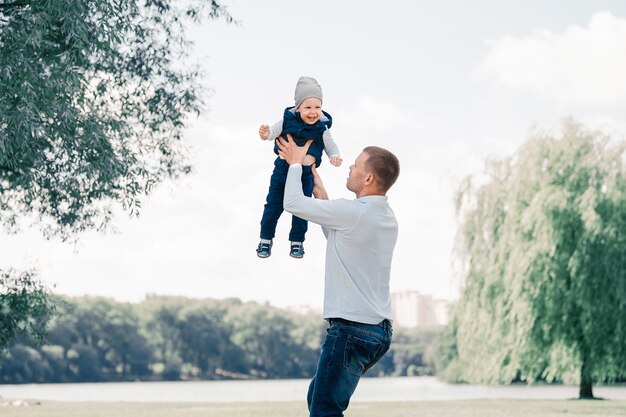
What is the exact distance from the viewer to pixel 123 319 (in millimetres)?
85688

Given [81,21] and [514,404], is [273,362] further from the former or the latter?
[81,21]

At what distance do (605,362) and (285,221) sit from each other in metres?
20.7

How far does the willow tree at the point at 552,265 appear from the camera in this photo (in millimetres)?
23156

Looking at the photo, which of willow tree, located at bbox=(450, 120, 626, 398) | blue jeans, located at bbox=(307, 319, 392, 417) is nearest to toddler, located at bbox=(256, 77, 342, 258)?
blue jeans, located at bbox=(307, 319, 392, 417)

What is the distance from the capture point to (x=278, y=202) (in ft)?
15.6

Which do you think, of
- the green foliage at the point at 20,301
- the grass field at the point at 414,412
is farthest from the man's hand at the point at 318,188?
the grass field at the point at 414,412

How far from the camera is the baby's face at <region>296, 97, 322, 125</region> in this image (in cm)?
454

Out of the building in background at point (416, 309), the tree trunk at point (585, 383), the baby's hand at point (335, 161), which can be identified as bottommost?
the tree trunk at point (585, 383)

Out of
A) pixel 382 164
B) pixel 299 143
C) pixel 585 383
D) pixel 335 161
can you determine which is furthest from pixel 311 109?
pixel 585 383

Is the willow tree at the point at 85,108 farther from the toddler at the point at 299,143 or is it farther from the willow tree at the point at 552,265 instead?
the willow tree at the point at 552,265

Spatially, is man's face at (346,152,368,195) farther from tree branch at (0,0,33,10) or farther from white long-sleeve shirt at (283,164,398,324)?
tree branch at (0,0,33,10)

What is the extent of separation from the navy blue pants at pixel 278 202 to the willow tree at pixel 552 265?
19084 mm

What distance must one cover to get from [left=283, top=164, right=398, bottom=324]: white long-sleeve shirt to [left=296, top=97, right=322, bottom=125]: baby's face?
0.34 m

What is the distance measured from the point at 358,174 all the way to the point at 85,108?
9.19 meters
